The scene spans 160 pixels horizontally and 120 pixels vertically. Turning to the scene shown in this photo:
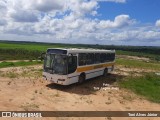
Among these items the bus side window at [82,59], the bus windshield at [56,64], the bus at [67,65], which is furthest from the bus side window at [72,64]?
the bus side window at [82,59]

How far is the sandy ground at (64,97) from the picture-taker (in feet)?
48.2

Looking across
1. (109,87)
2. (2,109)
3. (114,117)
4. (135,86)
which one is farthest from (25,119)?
(135,86)

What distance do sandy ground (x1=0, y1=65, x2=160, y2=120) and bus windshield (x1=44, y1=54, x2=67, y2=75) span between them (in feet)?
4.47

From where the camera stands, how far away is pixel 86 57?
22250 millimetres

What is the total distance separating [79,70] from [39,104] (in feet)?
21.5

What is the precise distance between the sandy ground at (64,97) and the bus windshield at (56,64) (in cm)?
136

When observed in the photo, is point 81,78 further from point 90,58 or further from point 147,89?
point 147,89

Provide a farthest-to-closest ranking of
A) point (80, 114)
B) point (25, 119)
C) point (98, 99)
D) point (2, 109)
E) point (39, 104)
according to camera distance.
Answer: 1. point (98, 99)
2. point (39, 104)
3. point (80, 114)
4. point (2, 109)
5. point (25, 119)

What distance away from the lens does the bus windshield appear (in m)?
19.2

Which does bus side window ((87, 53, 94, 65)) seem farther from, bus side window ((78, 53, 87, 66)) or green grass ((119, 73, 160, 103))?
green grass ((119, 73, 160, 103))

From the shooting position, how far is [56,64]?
19500 mm

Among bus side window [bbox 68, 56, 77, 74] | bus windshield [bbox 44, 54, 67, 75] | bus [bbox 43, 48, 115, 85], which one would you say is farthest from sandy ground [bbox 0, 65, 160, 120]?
bus side window [bbox 68, 56, 77, 74]

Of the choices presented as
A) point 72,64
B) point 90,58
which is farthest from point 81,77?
point 90,58

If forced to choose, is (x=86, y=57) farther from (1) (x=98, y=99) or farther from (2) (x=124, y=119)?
(2) (x=124, y=119)
